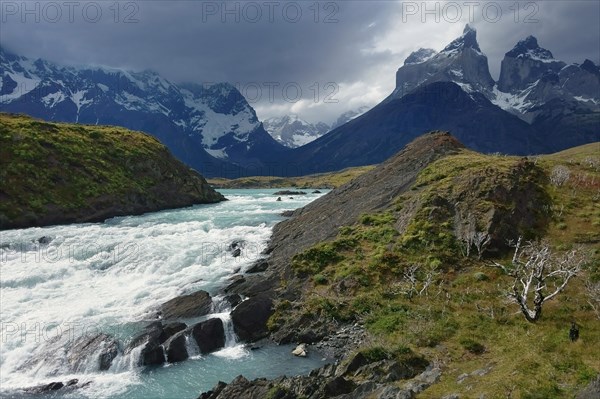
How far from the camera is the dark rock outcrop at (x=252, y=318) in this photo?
36338 mm

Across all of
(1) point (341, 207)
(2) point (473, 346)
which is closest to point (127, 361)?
(2) point (473, 346)

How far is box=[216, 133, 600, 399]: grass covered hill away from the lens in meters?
23.1

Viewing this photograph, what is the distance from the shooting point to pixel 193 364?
108 ft

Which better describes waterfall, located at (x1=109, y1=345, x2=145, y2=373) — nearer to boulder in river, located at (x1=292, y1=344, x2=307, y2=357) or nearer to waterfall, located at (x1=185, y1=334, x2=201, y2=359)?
waterfall, located at (x1=185, y1=334, x2=201, y2=359)

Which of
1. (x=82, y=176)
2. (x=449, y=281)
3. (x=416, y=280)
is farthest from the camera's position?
(x=82, y=176)

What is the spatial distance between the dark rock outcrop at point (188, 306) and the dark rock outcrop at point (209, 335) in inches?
149

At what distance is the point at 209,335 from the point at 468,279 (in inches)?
927

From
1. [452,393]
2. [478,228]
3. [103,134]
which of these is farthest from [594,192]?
[103,134]

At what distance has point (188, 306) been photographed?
4075 centimetres

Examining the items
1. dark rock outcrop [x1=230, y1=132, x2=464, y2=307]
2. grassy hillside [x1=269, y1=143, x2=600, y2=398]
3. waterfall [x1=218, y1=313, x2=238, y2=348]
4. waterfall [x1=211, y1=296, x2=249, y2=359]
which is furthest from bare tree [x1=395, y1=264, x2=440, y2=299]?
waterfall [x1=218, y1=313, x2=238, y2=348]

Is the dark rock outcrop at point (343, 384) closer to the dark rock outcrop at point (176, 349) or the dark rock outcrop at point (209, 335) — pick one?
the dark rock outcrop at point (176, 349)

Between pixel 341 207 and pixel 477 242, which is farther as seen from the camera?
pixel 341 207

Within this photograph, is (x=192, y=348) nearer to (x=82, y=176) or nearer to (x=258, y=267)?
(x=258, y=267)

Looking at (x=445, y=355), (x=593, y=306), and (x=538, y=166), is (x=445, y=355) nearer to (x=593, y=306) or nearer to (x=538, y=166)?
(x=593, y=306)
